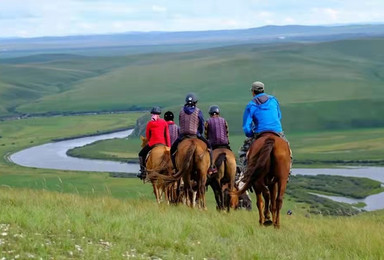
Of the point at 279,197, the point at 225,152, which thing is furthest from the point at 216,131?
the point at 279,197

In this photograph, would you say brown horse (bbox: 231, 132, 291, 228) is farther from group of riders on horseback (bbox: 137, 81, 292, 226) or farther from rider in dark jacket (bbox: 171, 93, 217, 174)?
rider in dark jacket (bbox: 171, 93, 217, 174)

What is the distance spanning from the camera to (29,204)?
41.9 ft

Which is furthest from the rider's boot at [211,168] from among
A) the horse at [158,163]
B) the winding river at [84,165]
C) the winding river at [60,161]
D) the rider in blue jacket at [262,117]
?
the winding river at [60,161]

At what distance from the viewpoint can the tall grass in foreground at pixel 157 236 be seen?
29.7ft

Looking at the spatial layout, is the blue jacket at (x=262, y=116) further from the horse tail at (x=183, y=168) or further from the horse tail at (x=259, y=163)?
the horse tail at (x=183, y=168)

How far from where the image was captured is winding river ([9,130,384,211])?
64075 mm

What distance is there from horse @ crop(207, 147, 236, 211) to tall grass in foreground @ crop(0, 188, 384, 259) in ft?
11.1

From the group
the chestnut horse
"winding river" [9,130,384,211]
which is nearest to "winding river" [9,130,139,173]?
"winding river" [9,130,384,211]

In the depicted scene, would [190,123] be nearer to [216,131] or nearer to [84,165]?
[216,131]

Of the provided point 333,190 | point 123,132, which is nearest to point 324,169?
point 333,190

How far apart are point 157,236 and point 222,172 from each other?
256 inches

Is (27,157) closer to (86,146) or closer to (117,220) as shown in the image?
(86,146)

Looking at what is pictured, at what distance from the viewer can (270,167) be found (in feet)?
40.9

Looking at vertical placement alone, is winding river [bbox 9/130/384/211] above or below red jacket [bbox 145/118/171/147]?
below
